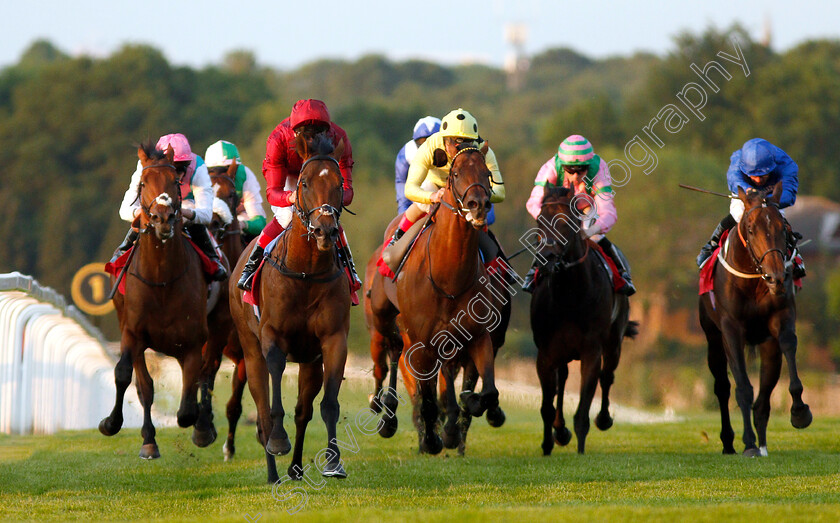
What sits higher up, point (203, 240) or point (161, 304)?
point (203, 240)

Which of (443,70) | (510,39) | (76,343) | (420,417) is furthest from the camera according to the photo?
(510,39)

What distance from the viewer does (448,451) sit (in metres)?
10.9

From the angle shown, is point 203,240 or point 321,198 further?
point 203,240

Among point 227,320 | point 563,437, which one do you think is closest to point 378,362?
point 227,320

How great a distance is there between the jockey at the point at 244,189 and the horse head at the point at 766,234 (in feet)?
14.8

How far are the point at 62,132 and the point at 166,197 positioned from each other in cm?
4709

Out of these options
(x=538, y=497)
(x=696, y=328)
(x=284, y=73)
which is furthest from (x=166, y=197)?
(x=284, y=73)

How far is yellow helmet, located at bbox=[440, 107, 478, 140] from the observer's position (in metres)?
8.46

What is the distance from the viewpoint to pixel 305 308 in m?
7.93

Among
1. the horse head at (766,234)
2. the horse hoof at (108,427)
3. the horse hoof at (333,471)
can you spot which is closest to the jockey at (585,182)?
the horse head at (766,234)

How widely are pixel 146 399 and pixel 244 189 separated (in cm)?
287

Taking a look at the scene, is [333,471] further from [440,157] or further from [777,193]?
[777,193]

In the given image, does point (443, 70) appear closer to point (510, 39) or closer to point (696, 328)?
point (510, 39)

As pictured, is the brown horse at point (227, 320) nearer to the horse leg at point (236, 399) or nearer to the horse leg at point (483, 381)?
the horse leg at point (236, 399)
